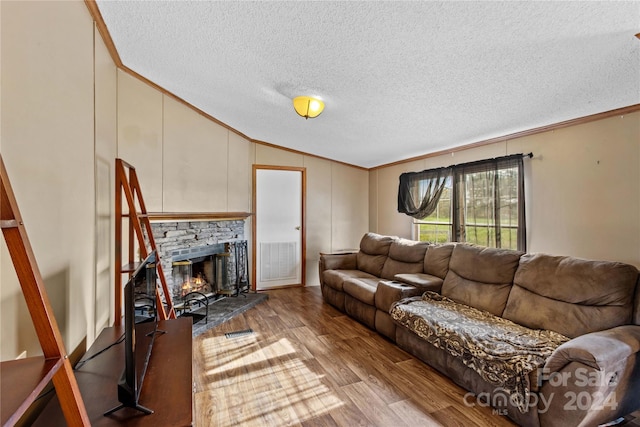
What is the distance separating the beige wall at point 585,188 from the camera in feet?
7.83

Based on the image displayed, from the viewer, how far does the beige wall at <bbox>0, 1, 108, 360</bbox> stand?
103 centimetres

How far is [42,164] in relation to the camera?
1.23 m

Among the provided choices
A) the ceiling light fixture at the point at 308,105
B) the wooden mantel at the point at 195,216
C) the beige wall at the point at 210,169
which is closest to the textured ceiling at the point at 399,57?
the ceiling light fixture at the point at 308,105

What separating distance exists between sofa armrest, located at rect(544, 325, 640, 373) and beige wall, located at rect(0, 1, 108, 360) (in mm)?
2582

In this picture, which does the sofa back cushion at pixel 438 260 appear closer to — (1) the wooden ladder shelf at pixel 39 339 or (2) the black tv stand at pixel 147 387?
(2) the black tv stand at pixel 147 387

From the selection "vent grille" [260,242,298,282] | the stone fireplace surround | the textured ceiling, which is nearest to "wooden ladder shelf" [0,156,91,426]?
the textured ceiling

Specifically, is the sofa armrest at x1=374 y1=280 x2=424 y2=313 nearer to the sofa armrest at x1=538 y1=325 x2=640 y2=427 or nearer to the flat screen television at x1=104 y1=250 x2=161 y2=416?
the sofa armrest at x1=538 y1=325 x2=640 y2=427

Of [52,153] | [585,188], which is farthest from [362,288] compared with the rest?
[52,153]

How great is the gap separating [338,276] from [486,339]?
2.08 metres

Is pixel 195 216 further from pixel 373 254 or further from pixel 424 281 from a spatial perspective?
pixel 424 281

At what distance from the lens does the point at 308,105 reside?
2643mm

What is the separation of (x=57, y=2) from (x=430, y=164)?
13.8 feet

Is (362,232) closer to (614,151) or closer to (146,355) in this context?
(614,151)

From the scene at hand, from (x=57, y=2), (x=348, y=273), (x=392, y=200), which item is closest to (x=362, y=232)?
(x=392, y=200)
